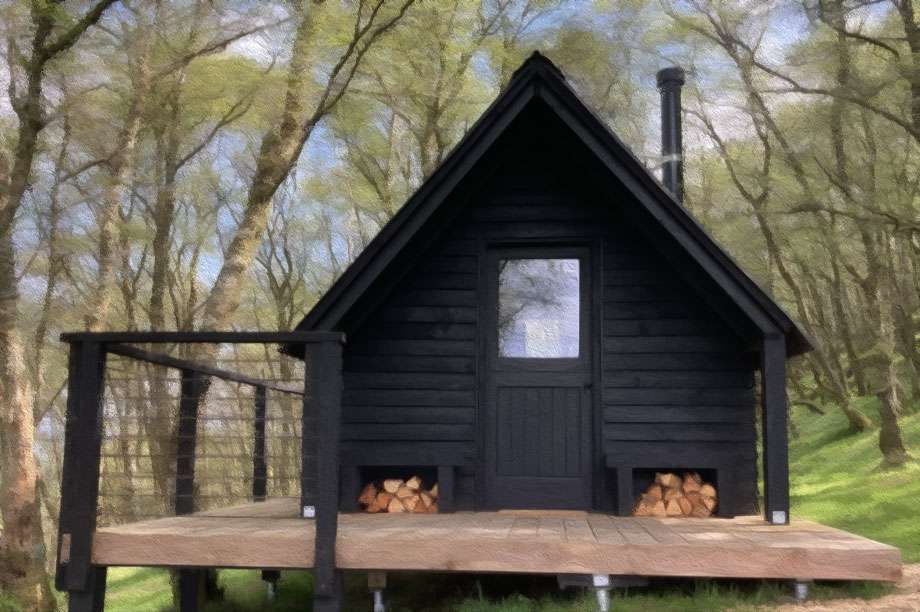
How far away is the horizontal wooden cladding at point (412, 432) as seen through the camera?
7.55 m

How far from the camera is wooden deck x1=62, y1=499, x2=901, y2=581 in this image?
5.10 metres

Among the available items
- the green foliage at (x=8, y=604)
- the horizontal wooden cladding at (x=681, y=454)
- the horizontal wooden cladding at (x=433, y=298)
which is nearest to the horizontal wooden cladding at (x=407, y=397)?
the horizontal wooden cladding at (x=433, y=298)

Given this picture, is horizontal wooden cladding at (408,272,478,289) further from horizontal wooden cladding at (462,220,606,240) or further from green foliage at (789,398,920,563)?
green foliage at (789,398,920,563)

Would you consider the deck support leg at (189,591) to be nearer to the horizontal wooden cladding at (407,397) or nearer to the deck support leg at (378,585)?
the horizontal wooden cladding at (407,397)

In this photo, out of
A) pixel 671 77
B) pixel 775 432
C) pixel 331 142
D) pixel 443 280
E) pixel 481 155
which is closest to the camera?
pixel 775 432

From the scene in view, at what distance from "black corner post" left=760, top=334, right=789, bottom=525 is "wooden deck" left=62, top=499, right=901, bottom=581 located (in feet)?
2.40

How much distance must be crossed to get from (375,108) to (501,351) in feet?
36.0

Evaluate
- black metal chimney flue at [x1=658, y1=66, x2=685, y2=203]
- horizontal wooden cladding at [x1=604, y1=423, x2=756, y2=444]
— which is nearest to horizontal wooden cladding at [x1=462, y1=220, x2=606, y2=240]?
horizontal wooden cladding at [x1=604, y1=423, x2=756, y2=444]

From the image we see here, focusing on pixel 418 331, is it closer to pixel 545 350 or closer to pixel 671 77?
pixel 545 350

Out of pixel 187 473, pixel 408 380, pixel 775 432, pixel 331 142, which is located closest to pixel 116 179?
pixel 187 473

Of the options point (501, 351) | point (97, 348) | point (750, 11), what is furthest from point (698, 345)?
point (750, 11)

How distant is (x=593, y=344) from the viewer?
7.57 metres

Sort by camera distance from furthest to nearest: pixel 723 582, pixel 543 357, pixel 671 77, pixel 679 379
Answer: pixel 671 77 < pixel 543 357 < pixel 679 379 < pixel 723 582

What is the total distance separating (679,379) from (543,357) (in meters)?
1.24
